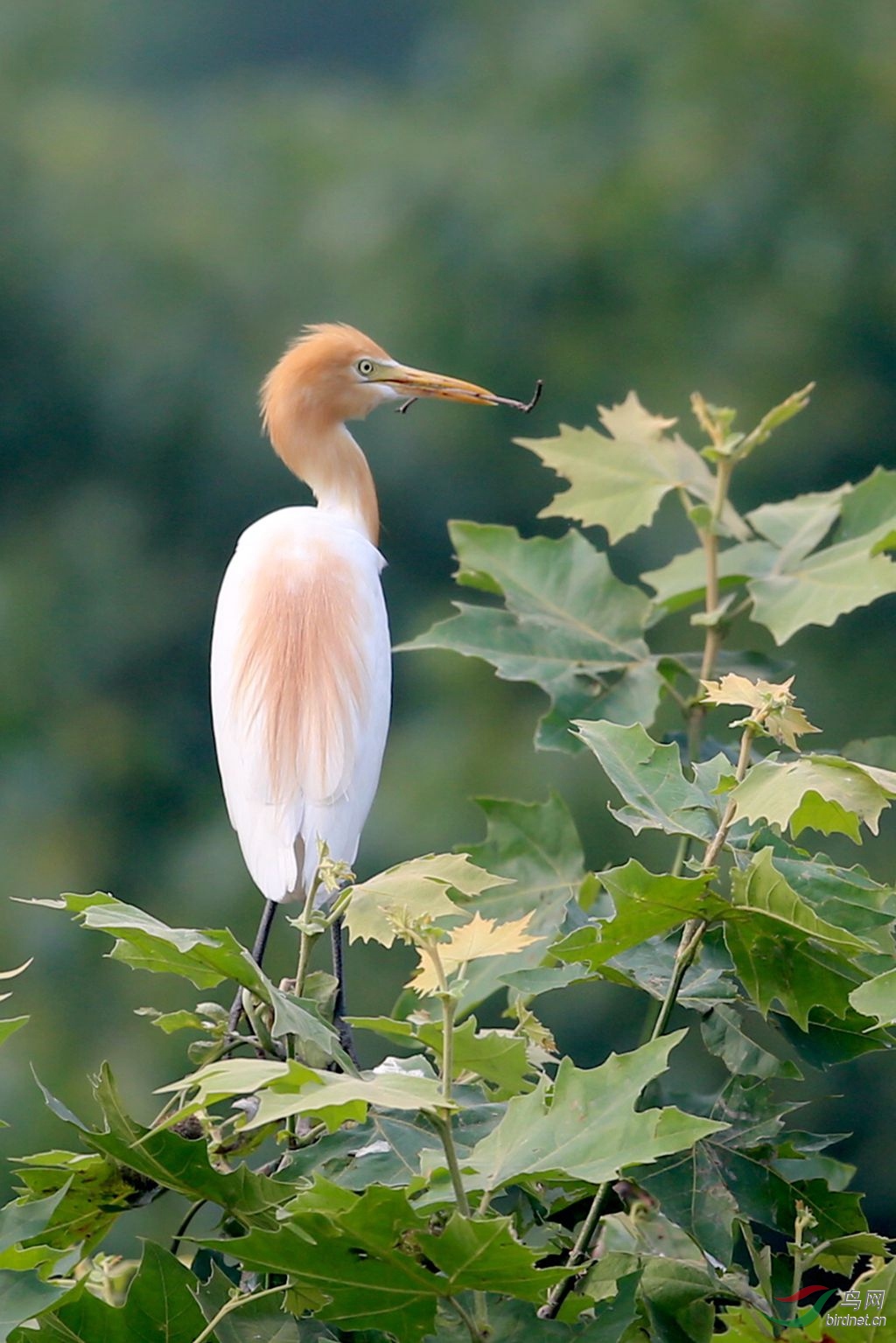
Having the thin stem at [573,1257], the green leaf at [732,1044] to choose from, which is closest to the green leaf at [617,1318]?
the thin stem at [573,1257]

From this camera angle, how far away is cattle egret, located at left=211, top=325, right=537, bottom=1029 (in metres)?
1.12

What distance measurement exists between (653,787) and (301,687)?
571 mm

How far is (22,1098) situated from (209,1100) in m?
2.99

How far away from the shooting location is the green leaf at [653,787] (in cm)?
66

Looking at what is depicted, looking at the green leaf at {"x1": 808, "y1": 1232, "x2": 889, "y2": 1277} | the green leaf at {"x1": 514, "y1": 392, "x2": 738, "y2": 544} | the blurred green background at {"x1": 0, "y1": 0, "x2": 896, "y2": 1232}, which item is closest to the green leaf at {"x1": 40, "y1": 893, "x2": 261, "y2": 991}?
the green leaf at {"x1": 808, "y1": 1232, "x2": 889, "y2": 1277}

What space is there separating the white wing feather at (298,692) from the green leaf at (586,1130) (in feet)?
1.70

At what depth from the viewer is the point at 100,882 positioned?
4.14 meters

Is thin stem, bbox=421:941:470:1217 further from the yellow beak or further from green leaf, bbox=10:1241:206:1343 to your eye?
the yellow beak

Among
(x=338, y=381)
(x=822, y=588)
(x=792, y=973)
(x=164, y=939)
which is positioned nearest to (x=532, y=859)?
(x=822, y=588)

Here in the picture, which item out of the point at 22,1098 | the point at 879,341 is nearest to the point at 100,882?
the point at 22,1098

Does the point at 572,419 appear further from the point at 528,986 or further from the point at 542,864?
the point at 528,986

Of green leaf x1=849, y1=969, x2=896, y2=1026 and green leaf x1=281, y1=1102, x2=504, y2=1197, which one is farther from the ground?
green leaf x1=849, y1=969, x2=896, y2=1026

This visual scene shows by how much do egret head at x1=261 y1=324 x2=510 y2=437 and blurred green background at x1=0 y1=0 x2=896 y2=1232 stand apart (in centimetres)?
217

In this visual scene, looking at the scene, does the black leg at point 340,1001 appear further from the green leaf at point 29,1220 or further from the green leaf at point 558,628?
the green leaf at point 29,1220
